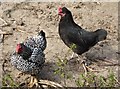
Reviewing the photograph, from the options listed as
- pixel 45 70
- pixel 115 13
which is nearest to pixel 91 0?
pixel 115 13

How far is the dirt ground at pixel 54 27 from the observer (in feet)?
18.5

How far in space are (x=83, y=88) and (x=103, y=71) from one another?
53cm

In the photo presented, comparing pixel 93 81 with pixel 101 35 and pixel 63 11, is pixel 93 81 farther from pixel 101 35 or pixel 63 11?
pixel 63 11

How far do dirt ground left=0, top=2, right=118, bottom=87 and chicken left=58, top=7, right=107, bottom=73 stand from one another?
0.31m

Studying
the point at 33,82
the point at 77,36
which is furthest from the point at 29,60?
the point at 77,36

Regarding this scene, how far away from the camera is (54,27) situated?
6.43 meters

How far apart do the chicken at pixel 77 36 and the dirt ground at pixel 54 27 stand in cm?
31

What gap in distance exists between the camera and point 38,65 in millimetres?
5219

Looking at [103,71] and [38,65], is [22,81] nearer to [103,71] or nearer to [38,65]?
[38,65]

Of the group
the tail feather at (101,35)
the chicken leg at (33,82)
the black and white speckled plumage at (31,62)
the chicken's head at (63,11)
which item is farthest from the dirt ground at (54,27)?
the chicken's head at (63,11)

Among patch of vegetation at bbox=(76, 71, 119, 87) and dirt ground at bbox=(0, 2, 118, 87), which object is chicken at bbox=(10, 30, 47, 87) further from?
patch of vegetation at bbox=(76, 71, 119, 87)

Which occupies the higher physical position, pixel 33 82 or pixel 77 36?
pixel 77 36

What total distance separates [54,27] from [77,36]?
3.12ft

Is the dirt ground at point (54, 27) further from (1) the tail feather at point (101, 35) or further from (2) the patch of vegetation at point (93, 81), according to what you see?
(1) the tail feather at point (101, 35)
